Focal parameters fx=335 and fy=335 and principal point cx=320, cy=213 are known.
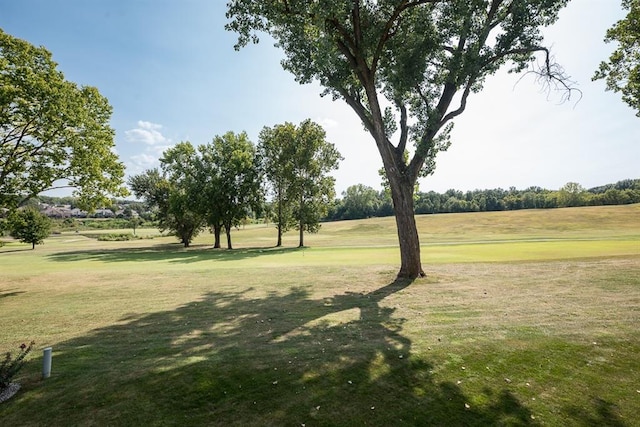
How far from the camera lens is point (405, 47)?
14867 millimetres

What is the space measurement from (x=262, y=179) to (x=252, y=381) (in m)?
40.0

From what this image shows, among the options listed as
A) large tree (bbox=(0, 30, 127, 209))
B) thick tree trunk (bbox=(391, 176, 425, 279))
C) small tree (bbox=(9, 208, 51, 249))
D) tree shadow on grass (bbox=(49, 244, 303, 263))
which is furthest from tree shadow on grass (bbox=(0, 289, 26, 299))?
small tree (bbox=(9, 208, 51, 249))

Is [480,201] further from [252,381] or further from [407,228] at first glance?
[252,381]

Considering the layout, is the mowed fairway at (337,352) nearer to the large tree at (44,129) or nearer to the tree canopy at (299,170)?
the large tree at (44,129)

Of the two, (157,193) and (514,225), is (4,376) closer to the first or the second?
(157,193)

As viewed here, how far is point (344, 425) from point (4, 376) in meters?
5.86

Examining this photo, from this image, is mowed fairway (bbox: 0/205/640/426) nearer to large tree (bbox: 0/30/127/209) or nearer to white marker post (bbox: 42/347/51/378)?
white marker post (bbox: 42/347/51/378)

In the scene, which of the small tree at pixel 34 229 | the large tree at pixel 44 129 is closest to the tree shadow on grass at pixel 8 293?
the large tree at pixel 44 129

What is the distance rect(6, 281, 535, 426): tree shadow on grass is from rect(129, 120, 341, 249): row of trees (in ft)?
112

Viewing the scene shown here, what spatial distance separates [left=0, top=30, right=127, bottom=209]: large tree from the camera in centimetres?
1402

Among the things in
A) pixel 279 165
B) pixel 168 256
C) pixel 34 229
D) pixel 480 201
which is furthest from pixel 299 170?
pixel 480 201

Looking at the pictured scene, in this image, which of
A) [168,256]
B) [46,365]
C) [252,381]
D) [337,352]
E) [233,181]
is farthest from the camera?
[233,181]

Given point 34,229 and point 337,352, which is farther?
point 34,229

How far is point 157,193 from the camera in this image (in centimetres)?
5047
